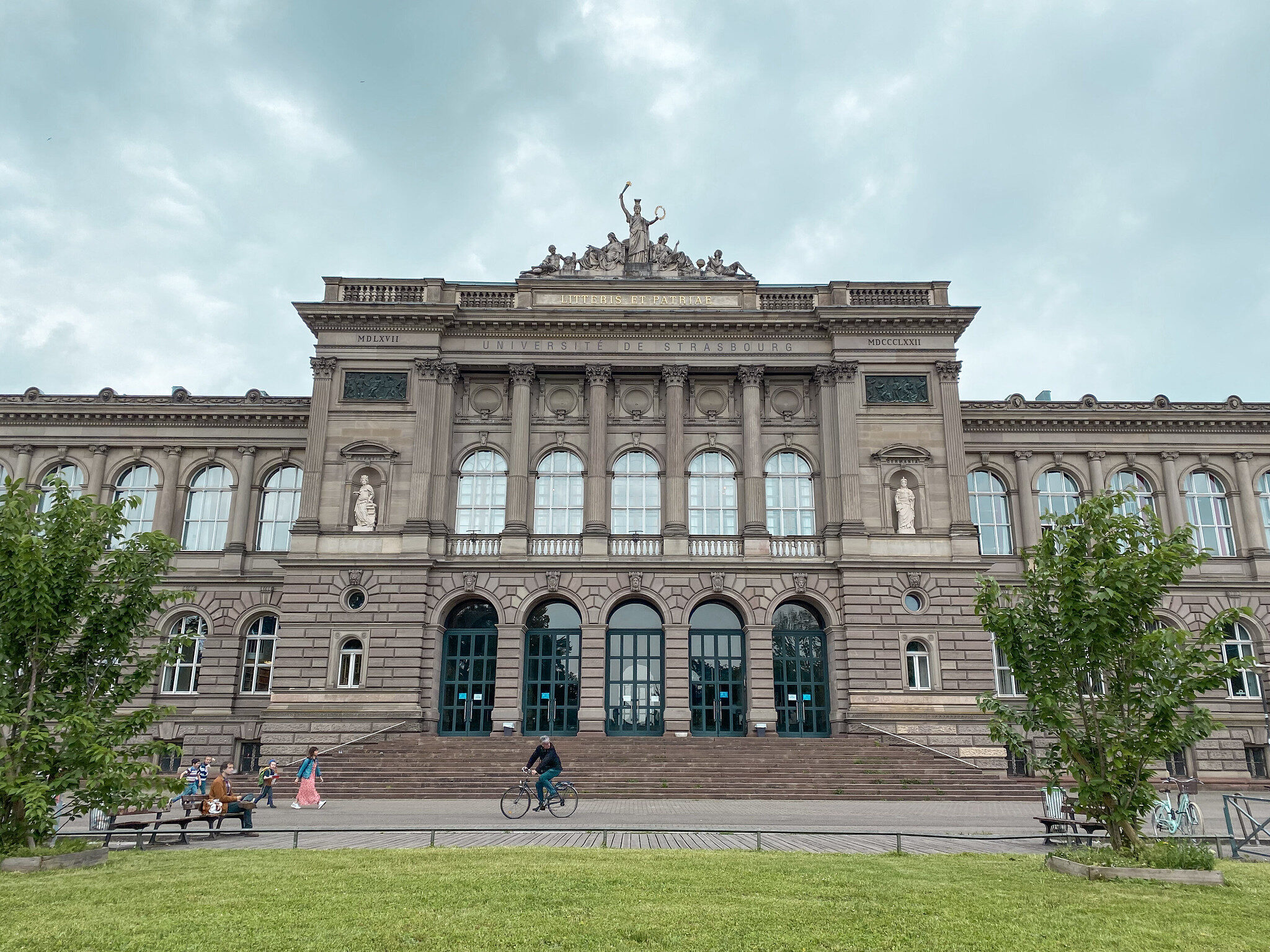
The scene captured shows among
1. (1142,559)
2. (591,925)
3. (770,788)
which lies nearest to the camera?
(591,925)

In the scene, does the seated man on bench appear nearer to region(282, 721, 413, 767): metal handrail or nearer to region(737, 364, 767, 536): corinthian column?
region(282, 721, 413, 767): metal handrail

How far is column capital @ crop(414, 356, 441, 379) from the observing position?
4234 centimetres

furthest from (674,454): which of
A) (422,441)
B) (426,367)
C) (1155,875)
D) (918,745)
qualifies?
(1155,875)

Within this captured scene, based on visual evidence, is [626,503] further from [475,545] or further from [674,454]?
[475,545]

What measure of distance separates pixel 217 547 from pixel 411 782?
775 inches

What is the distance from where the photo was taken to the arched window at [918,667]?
3891 cm

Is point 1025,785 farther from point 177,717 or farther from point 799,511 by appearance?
point 177,717

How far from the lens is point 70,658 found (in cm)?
1641

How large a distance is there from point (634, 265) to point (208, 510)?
78.2ft

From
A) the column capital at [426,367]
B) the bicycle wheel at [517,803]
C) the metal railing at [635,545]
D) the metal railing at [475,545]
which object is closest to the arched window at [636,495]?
the metal railing at [635,545]

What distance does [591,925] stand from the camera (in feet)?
35.0

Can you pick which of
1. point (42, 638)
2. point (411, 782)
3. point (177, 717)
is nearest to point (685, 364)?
point (411, 782)

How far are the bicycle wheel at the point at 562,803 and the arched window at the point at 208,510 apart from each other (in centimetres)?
2639

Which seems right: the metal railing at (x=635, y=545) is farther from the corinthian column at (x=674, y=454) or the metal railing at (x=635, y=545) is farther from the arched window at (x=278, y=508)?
the arched window at (x=278, y=508)
